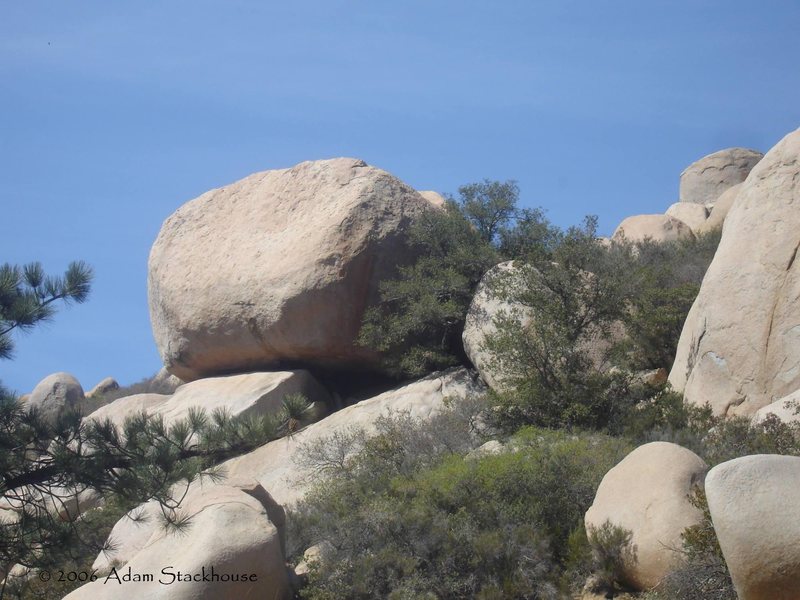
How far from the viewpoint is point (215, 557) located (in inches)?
340

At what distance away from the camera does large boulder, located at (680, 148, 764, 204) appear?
33594 mm

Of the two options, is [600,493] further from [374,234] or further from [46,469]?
[374,234]

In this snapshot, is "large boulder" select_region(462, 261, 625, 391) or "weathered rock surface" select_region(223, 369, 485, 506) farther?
"weathered rock surface" select_region(223, 369, 485, 506)

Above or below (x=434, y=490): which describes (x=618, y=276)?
above

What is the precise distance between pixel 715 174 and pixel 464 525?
27469 millimetres

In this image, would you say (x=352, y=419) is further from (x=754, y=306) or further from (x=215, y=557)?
(x=215, y=557)

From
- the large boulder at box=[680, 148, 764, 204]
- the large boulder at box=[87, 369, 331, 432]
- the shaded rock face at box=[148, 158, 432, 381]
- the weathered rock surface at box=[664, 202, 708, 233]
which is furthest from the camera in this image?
the large boulder at box=[680, 148, 764, 204]

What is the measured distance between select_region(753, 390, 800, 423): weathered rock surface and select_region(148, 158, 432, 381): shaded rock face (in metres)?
7.11

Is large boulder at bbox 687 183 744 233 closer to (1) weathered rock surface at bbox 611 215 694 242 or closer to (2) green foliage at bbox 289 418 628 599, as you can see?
(1) weathered rock surface at bbox 611 215 694 242

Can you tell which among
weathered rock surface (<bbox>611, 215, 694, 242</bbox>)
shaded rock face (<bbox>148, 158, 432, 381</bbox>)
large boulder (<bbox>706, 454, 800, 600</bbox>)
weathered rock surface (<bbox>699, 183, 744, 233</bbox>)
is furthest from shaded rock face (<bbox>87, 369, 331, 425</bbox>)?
weathered rock surface (<bbox>699, 183, 744, 233</bbox>)

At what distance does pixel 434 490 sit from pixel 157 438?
2.71 meters

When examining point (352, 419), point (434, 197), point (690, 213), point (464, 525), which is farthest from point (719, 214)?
point (464, 525)

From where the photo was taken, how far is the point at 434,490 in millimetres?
9867

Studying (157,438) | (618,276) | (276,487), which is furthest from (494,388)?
(157,438)
